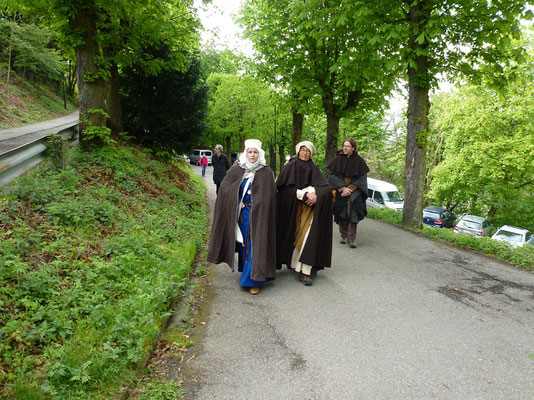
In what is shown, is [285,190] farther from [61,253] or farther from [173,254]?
[61,253]

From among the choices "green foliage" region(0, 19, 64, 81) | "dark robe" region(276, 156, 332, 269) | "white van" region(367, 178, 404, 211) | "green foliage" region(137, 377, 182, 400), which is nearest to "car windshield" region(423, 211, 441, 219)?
"white van" region(367, 178, 404, 211)

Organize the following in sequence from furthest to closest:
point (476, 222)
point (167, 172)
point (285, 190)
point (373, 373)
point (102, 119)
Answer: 1. point (476, 222)
2. point (167, 172)
3. point (102, 119)
4. point (285, 190)
5. point (373, 373)

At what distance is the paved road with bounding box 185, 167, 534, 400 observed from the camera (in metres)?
3.11

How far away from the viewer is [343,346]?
3.74 meters

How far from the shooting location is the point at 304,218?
5598mm

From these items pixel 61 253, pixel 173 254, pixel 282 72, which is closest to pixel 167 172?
pixel 282 72

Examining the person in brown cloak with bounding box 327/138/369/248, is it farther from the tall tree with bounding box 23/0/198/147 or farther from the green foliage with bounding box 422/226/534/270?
the tall tree with bounding box 23/0/198/147

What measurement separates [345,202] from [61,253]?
5.67 m

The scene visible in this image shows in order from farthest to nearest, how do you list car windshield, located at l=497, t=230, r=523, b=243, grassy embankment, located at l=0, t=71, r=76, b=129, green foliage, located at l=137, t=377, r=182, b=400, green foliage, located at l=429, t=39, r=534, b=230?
green foliage, located at l=429, t=39, r=534, b=230, grassy embankment, located at l=0, t=71, r=76, b=129, car windshield, located at l=497, t=230, r=523, b=243, green foliage, located at l=137, t=377, r=182, b=400

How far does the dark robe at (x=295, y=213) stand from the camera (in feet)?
17.9

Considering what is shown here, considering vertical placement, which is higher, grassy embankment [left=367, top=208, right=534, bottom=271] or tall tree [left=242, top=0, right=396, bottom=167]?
tall tree [left=242, top=0, right=396, bottom=167]

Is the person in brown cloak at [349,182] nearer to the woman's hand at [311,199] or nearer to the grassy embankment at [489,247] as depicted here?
the woman's hand at [311,199]

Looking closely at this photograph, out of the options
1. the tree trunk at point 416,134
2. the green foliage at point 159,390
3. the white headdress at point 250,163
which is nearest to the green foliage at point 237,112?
the tree trunk at point 416,134

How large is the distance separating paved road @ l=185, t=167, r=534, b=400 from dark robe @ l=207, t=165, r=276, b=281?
52 cm
